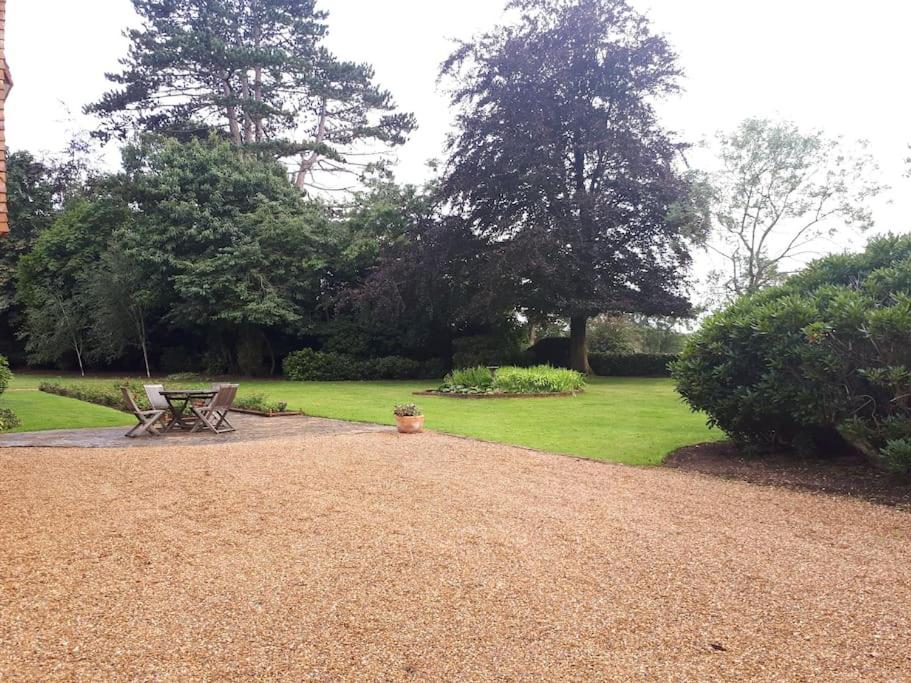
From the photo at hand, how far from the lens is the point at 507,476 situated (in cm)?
673

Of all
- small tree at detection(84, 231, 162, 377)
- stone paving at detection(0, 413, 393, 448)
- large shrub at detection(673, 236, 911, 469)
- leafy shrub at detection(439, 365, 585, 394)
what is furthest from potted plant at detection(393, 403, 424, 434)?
small tree at detection(84, 231, 162, 377)

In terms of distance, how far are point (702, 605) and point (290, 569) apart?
7.70 feet

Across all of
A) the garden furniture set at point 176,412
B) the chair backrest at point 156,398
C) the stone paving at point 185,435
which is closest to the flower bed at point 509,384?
the stone paving at point 185,435

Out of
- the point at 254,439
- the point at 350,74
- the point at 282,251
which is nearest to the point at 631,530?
the point at 254,439

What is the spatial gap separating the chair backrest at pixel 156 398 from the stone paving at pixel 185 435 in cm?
46

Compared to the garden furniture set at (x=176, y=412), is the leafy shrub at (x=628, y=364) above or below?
above

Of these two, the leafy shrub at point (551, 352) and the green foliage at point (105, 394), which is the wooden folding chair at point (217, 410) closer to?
the green foliage at point (105, 394)

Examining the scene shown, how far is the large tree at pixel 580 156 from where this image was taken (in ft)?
71.1

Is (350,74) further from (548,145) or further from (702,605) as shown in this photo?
(702,605)

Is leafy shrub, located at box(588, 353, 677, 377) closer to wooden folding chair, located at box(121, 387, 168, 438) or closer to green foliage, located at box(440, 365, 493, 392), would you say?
green foliage, located at box(440, 365, 493, 392)

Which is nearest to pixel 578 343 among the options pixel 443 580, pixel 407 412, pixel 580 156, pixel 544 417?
pixel 580 156

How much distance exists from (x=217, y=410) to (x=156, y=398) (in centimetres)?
93

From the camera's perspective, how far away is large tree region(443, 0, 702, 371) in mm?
21672

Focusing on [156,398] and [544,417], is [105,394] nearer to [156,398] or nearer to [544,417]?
[156,398]
